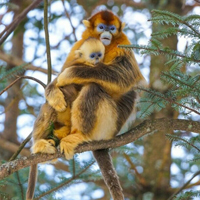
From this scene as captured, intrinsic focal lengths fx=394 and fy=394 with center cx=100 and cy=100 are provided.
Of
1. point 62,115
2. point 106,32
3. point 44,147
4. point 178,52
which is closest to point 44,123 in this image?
point 62,115

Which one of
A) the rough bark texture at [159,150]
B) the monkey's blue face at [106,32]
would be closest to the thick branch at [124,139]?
the monkey's blue face at [106,32]

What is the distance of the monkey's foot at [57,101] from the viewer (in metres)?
3.84

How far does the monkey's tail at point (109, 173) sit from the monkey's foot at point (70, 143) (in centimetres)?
28

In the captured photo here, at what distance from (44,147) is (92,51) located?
108 centimetres

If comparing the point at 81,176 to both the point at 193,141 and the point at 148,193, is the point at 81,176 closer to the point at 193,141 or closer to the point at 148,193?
the point at 193,141

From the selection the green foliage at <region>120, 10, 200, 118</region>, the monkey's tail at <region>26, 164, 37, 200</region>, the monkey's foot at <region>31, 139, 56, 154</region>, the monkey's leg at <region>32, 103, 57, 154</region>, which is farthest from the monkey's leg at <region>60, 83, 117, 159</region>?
the green foliage at <region>120, 10, 200, 118</region>

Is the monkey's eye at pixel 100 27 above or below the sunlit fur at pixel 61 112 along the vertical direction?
above

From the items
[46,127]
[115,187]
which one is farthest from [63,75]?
[115,187]

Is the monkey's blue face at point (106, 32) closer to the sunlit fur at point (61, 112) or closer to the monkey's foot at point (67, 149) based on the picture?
the sunlit fur at point (61, 112)

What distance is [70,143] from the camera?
362cm

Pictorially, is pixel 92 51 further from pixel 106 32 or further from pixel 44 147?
pixel 44 147

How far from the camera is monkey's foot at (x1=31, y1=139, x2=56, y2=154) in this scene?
11.6ft

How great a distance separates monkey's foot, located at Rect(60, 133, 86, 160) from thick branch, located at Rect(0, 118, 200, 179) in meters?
0.05

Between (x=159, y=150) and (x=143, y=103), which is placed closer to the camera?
(x=143, y=103)
